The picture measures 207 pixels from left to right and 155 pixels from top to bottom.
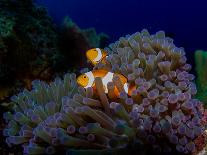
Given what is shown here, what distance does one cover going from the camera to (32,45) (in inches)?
172

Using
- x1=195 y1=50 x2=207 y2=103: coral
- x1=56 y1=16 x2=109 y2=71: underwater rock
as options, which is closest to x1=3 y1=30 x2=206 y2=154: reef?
x1=195 y1=50 x2=207 y2=103: coral

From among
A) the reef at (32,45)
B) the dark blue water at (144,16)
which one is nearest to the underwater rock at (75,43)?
the reef at (32,45)

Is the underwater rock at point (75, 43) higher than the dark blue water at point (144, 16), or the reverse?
the dark blue water at point (144, 16)

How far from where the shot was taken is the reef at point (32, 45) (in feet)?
13.2

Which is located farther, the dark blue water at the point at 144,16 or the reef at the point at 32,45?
the dark blue water at the point at 144,16

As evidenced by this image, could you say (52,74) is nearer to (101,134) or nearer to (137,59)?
(137,59)

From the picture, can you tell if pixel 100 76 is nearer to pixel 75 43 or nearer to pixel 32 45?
pixel 32 45

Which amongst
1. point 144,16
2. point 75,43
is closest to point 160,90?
point 75,43

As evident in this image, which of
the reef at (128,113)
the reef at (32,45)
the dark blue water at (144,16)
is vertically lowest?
the reef at (128,113)

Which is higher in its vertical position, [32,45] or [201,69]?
[32,45]

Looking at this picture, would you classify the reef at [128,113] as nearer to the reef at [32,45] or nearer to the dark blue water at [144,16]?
the reef at [32,45]

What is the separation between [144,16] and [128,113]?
5856 mm

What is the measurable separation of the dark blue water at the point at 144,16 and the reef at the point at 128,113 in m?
4.49

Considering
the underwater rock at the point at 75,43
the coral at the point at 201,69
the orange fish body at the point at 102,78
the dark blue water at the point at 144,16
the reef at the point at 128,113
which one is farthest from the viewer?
the dark blue water at the point at 144,16
